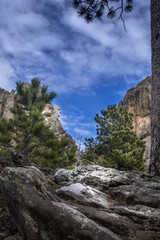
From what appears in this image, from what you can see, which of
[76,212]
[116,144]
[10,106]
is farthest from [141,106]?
[76,212]

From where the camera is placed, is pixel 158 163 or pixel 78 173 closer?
pixel 158 163

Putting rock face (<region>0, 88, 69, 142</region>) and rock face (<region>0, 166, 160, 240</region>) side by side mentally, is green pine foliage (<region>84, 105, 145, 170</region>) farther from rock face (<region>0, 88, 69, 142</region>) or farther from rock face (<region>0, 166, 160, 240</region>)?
rock face (<region>0, 88, 69, 142</region>)

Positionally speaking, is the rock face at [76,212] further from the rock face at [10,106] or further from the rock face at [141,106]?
the rock face at [10,106]

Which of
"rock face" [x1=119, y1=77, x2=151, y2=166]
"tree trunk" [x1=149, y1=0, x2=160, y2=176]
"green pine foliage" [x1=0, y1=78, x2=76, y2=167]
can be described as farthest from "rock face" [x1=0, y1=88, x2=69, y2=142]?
"tree trunk" [x1=149, y1=0, x2=160, y2=176]

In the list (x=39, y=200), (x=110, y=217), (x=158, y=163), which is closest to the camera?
(x=39, y=200)

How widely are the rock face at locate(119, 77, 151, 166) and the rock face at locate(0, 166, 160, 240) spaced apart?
28.8 meters

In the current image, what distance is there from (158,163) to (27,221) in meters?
4.17

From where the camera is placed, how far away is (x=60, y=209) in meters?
2.09

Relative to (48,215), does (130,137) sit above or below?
above

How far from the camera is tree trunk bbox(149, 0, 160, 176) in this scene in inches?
199

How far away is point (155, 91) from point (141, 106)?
29908 mm

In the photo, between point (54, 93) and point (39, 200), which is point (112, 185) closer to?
point (39, 200)

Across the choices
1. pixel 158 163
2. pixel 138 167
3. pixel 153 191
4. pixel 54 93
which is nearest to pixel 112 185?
pixel 153 191

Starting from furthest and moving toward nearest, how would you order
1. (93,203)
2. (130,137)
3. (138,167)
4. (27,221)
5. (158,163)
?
(130,137) → (138,167) → (158,163) → (93,203) → (27,221)
